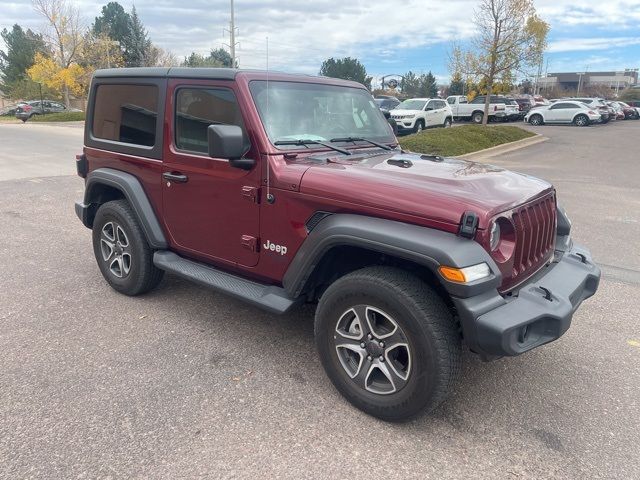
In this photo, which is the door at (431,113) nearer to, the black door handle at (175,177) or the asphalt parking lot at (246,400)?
the asphalt parking lot at (246,400)

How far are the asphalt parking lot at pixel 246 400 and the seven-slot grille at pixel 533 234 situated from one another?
32.4 inches

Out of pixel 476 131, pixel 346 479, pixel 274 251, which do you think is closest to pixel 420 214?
pixel 274 251

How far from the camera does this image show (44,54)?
4159 centimetres

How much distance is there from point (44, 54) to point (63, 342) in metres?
46.5

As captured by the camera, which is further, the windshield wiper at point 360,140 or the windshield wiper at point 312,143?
the windshield wiper at point 360,140

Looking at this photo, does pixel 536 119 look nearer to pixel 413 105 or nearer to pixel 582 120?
pixel 582 120

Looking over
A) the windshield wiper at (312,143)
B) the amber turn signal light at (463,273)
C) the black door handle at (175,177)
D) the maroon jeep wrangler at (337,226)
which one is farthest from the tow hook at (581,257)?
the black door handle at (175,177)

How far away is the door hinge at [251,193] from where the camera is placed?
3.19 meters

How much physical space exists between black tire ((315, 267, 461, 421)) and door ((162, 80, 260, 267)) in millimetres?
800

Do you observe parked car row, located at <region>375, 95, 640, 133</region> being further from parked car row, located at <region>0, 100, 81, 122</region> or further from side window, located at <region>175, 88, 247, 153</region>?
parked car row, located at <region>0, 100, 81, 122</region>

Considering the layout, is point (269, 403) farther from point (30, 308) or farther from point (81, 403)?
point (30, 308)

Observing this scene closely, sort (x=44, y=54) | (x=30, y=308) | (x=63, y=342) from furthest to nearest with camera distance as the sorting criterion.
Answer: (x=44, y=54) → (x=30, y=308) → (x=63, y=342)

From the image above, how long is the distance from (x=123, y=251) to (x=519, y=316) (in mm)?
3251

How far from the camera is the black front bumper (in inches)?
92.8
